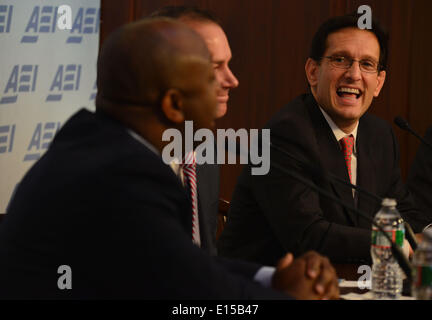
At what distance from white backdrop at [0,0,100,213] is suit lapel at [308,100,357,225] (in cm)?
162

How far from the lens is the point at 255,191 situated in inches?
94.9

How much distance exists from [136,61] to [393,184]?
1760 mm

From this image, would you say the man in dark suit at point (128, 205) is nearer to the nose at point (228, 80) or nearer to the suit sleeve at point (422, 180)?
the nose at point (228, 80)

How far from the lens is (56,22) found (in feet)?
11.9

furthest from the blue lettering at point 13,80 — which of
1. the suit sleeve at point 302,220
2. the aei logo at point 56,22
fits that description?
the suit sleeve at point 302,220

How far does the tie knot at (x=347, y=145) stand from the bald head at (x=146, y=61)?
1342mm

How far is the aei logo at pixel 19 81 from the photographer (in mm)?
3514

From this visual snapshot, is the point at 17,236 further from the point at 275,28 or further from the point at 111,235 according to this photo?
the point at 275,28

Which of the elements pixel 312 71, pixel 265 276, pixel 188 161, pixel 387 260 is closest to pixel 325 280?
pixel 265 276

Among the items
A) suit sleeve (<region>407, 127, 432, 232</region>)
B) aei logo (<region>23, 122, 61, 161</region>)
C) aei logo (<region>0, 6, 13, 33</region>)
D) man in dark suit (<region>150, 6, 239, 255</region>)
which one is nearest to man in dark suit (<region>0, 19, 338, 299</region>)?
man in dark suit (<region>150, 6, 239, 255</region>)

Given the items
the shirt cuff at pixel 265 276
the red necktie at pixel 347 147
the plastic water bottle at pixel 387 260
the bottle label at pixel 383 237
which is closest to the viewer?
the shirt cuff at pixel 265 276

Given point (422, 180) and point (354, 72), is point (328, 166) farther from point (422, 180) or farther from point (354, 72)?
point (422, 180)

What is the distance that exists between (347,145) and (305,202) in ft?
1.39

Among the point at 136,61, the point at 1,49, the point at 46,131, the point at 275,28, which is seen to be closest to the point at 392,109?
the point at 275,28
